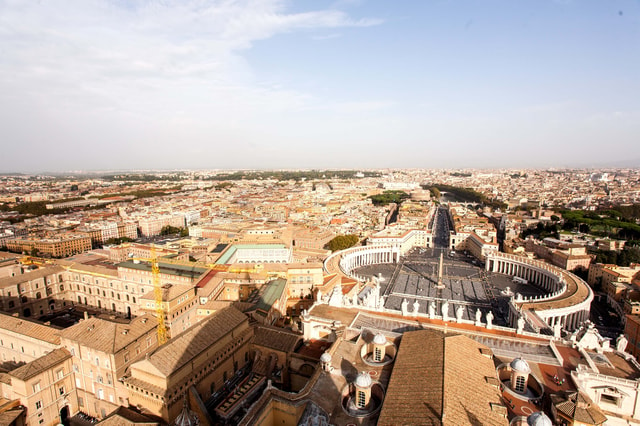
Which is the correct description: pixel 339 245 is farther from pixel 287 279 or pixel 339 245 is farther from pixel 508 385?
pixel 508 385

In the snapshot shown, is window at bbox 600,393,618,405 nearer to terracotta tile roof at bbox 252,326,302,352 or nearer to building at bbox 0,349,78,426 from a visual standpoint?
terracotta tile roof at bbox 252,326,302,352

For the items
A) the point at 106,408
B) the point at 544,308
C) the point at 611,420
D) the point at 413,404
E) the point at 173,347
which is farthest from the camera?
the point at 544,308

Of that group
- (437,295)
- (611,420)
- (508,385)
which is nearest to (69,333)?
(508,385)

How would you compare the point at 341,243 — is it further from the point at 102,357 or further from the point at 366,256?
the point at 102,357

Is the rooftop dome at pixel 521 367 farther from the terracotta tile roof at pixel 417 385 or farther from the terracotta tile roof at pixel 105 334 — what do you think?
the terracotta tile roof at pixel 105 334

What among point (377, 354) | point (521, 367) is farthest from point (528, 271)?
point (377, 354)
